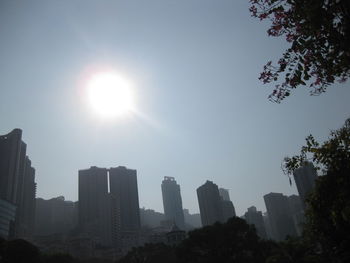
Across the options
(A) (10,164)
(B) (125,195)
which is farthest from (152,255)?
(B) (125,195)

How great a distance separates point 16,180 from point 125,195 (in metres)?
54.7

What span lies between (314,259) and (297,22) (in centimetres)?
2417

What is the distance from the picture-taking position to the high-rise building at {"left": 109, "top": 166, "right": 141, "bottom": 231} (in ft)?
546

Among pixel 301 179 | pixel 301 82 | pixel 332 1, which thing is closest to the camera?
pixel 332 1

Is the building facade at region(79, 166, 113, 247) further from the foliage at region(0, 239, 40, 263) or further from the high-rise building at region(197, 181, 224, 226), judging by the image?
the foliage at region(0, 239, 40, 263)

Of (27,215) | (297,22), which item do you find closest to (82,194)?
(27,215)

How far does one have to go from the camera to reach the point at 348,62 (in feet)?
16.7

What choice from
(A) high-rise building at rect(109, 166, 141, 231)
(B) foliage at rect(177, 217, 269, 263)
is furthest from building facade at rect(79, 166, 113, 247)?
(B) foliage at rect(177, 217, 269, 263)

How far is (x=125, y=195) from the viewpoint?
16888 cm

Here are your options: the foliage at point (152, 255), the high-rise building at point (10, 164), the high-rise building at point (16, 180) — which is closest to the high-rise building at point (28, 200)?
the high-rise building at point (16, 180)

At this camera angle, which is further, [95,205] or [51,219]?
[51,219]

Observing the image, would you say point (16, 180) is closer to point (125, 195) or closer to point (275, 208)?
point (125, 195)

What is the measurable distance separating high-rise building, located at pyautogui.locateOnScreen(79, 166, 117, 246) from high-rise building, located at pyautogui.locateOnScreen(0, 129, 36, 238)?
2574 centimetres

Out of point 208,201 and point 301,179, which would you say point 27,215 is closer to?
point 208,201
